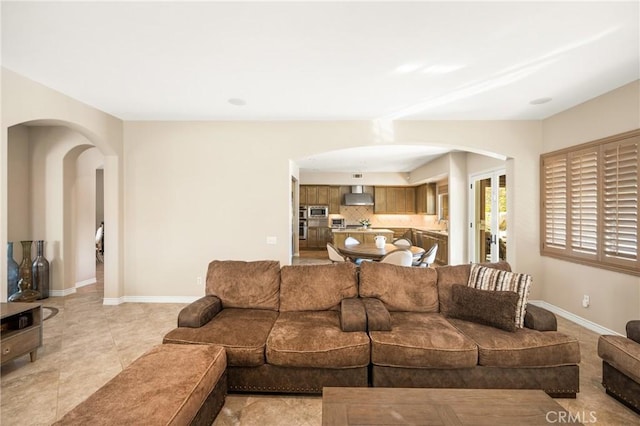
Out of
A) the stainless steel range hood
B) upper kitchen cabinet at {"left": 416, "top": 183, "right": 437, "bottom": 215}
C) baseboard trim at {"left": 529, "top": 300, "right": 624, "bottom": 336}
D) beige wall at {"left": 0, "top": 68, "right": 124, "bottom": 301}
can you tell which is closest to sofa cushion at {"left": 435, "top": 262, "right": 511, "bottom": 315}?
baseboard trim at {"left": 529, "top": 300, "right": 624, "bottom": 336}

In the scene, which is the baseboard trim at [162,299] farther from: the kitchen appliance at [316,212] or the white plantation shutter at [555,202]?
the kitchen appliance at [316,212]

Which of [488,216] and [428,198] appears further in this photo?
[428,198]

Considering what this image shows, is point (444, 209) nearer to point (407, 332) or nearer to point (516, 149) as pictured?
point (516, 149)

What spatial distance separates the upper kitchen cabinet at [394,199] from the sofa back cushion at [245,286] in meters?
7.72

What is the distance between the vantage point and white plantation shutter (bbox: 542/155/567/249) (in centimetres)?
403

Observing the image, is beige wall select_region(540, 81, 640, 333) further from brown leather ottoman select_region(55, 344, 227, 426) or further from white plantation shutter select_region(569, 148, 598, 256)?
brown leather ottoman select_region(55, 344, 227, 426)

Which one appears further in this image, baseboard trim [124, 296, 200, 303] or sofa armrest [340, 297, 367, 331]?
baseboard trim [124, 296, 200, 303]

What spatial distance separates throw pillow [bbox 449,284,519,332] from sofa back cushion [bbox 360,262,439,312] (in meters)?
0.21

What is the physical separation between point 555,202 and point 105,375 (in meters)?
5.51

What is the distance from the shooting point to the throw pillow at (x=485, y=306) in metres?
2.43

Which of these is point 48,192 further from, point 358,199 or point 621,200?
point 621,200

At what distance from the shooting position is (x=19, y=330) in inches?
106

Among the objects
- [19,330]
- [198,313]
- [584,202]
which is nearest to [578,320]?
[584,202]

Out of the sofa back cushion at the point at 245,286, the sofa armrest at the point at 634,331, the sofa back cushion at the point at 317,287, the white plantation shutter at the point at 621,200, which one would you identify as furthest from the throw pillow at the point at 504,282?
the sofa back cushion at the point at 245,286
